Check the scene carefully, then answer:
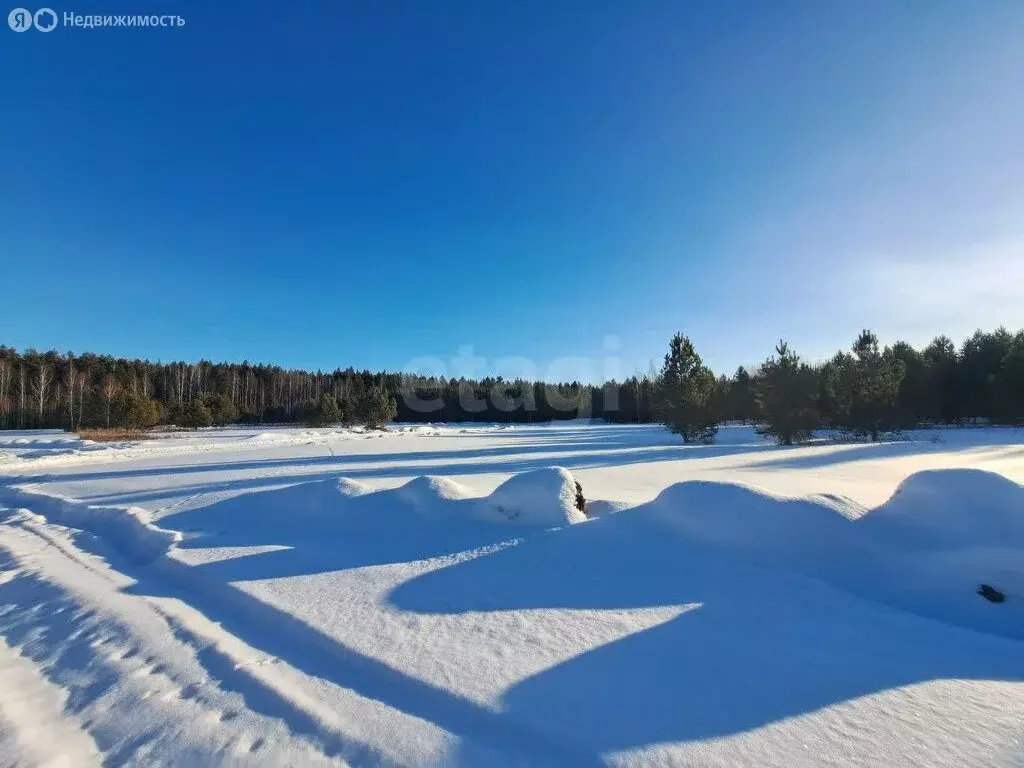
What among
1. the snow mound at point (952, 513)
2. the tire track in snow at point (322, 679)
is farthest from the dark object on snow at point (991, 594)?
the tire track in snow at point (322, 679)

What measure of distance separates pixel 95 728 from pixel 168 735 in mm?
533

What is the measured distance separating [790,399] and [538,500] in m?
23.2

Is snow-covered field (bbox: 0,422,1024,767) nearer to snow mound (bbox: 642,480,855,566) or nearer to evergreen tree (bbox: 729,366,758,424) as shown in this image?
snow mound (bbox: 642,480,855,566)

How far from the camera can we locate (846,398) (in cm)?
3014

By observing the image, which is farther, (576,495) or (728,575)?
(576,495)

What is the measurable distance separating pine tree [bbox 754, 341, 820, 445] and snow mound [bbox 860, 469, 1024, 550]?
21637 mm

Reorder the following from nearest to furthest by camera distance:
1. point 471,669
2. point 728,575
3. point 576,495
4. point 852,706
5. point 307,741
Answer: point 307,741, point 852,706, point 471,669, point 728,575, point 576,495

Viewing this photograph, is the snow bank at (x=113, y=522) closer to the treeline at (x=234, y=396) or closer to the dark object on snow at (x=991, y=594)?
the dark object on snow at (x=991, y=594)

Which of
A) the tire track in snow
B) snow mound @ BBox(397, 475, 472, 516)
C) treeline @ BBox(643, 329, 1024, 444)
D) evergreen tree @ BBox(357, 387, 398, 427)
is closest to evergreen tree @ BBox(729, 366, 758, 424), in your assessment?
treeline @ BBox(643, 329, 1024, 444)

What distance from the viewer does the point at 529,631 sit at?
408 centimetres

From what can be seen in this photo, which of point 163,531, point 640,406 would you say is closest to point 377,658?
point 163,531

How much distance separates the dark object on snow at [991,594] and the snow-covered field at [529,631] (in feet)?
0.15

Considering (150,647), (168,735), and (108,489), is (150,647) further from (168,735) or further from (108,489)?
(108,489)

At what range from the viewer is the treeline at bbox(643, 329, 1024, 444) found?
2586 cm
